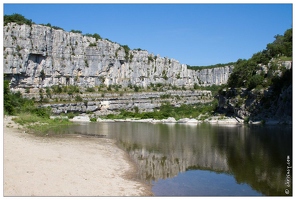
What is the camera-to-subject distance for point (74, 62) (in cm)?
8794

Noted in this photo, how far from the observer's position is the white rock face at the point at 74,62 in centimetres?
7512

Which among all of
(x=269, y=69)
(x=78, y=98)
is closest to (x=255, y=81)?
(x=269, y=69)

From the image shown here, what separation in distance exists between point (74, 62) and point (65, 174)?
7958cm

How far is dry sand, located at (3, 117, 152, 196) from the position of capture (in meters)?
9.23

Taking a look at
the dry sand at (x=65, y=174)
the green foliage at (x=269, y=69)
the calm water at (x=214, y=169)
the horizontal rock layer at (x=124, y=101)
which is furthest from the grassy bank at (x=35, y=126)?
the horizontal rock layer at (x=124, y=101)

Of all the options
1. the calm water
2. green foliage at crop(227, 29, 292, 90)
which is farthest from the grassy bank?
green foliage at crop(227, 29, 292, 90)

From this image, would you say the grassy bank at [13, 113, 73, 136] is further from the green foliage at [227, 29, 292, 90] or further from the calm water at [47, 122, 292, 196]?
the green foliage at [227, 29, 292, 90]

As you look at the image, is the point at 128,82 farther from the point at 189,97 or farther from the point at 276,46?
the point at 276,46

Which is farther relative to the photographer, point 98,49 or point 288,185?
point 98,49

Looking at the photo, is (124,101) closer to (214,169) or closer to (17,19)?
(17,19)

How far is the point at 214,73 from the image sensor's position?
131 metres

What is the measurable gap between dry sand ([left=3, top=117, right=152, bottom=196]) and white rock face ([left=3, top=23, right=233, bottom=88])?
2512 inches

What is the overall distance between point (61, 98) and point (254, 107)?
45534mm

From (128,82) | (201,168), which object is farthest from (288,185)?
(128,82)
